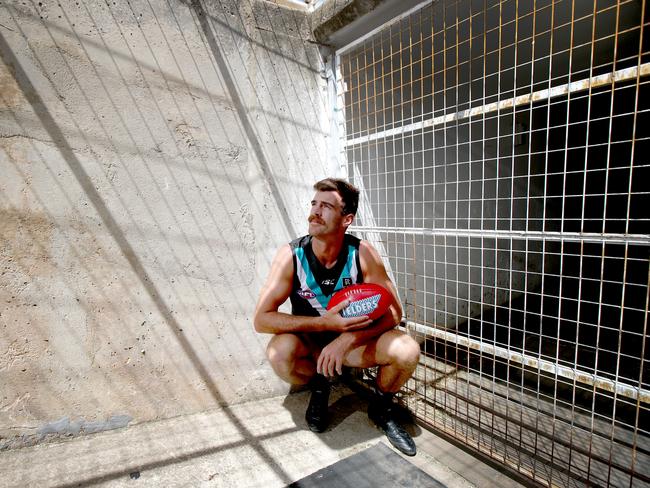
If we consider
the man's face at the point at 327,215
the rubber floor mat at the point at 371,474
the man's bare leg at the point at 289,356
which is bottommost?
the rubber floor mat at the point at 371,474

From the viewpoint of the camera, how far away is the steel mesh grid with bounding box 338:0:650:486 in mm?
1897

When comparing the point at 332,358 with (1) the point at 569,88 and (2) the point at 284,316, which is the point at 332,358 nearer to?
(2) the point at 284,316

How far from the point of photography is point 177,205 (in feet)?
7.70

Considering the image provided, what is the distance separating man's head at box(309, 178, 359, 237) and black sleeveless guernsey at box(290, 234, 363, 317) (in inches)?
5.8

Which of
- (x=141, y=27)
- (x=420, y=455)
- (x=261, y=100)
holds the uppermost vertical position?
(x=141, y=27)

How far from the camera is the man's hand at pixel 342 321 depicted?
206 centimetres

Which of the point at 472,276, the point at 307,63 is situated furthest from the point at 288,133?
the point at 472,276

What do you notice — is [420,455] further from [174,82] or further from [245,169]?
[174,82]

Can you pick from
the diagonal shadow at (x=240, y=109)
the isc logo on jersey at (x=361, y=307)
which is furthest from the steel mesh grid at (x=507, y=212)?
the diagonal shadow at (x=240, y=109)

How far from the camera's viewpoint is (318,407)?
2367mm

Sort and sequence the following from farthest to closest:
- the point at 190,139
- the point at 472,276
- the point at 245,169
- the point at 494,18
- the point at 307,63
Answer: the point at 472,276
the point at 494,18
the point at 307,63
the point at 245,169
the point at 190,139

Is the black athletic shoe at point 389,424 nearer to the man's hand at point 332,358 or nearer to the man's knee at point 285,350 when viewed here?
the man's hand at point 332,358

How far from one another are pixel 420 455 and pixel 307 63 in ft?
8.97

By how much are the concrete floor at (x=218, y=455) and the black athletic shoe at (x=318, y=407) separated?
0.17 ft
